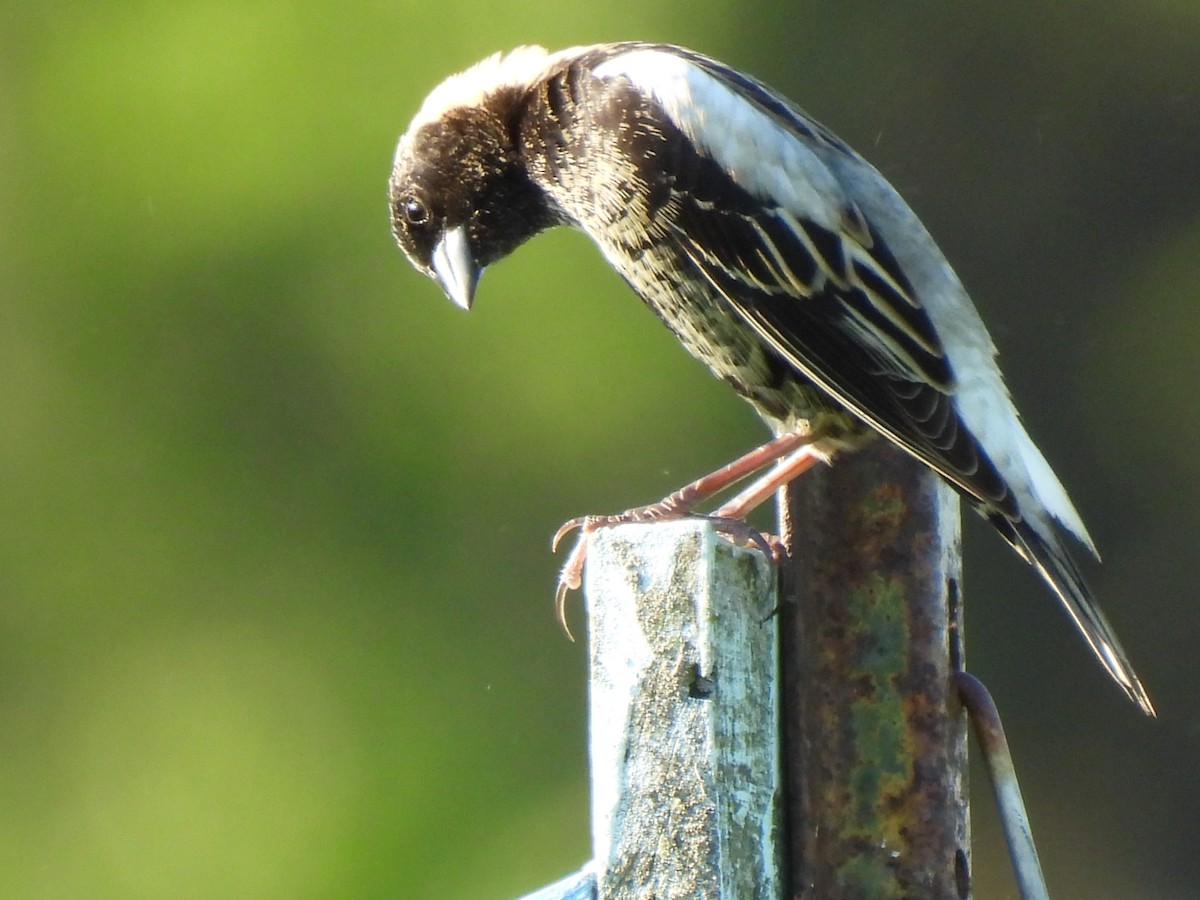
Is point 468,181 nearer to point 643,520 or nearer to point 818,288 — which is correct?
point 818,288

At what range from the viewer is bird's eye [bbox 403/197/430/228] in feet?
13.4

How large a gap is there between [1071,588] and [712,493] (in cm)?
55

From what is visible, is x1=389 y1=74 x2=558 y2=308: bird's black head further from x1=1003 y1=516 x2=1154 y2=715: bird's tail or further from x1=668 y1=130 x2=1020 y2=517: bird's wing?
x1=1003 y1=516 x2=1154 y2=715: bird's tail

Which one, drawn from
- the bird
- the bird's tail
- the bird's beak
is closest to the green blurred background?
the bird's beak

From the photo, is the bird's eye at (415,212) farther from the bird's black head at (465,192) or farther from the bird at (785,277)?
the bird at (785,277)

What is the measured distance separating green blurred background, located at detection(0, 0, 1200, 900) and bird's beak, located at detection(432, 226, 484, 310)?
4786 millimetres

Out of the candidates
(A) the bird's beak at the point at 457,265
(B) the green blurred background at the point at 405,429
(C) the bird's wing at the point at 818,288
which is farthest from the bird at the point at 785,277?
(B) the green blurred background at the point at 405,429

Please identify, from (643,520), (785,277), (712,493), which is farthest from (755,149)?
(643,520)

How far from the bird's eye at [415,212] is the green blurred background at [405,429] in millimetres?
4798

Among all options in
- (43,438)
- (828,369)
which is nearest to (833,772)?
(828,369)

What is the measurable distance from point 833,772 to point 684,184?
1.43m

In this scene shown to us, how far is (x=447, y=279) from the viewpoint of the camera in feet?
13.4

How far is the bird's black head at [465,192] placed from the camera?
3.89 meters

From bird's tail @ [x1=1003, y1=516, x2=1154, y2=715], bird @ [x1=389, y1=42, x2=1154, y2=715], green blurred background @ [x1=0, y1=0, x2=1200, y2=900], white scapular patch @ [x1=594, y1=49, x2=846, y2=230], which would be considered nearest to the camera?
bird's tail @ [x1=1003, y1=516, x2=1154, y2=715]
